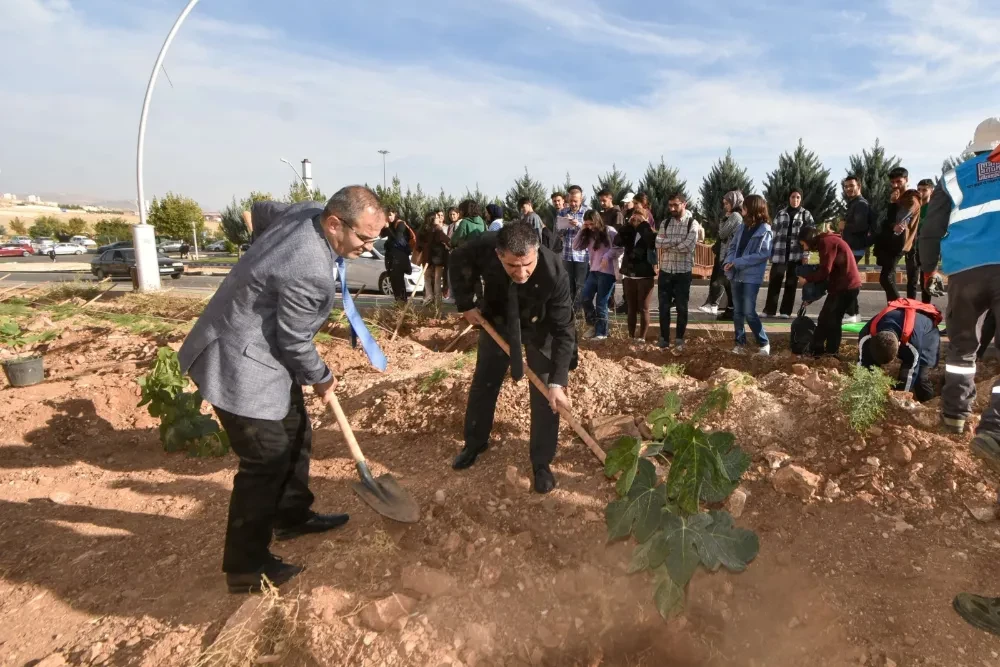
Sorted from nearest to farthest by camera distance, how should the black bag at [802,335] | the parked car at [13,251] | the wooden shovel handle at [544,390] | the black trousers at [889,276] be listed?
1. the wooden shovel handle at [544,390]
2. the black bag at [802,335]
3. the black trousers at [889,276]
4. the parked car at [13,251]

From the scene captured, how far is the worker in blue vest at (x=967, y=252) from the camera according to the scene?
2.88 m

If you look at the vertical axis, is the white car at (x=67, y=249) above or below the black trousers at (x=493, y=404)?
above

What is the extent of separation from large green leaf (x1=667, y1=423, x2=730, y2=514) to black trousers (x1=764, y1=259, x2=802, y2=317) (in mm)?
4779

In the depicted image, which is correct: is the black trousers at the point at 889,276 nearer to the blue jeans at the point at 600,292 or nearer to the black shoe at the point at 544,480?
the blue jeans at the point at 600,292

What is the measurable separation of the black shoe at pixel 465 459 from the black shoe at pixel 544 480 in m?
0.48

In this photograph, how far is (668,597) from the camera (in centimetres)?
211

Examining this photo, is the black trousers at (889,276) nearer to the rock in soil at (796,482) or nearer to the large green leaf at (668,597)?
the rock in soil at (796,482)

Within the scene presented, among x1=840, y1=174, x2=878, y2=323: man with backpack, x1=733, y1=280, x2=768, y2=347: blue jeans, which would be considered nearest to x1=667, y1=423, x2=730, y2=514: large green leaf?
x1=733, y1=280, x2=768, y2=347: blue jeans

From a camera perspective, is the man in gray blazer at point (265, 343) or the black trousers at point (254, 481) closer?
the man in gray blazer at point (265, 343)

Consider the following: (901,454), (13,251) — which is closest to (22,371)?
(901,454)

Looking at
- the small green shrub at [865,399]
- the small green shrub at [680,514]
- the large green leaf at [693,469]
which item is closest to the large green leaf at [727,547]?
the small green shrub at [680,514]

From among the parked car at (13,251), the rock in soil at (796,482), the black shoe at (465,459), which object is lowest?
the black shoe at (465,459)

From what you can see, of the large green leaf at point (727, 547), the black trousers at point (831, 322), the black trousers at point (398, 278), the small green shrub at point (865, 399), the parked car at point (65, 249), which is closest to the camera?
the large green leaf at point (727, 547)

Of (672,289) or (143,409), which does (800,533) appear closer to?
(672,289)
